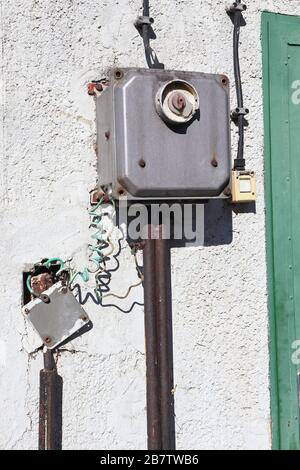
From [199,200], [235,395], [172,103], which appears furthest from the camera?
[235,395]

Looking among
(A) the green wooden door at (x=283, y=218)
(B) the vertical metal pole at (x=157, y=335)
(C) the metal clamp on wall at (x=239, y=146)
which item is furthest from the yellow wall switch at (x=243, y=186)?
(B) the vertical metal pole at (x=157, y=335)

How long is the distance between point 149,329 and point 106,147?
716mm

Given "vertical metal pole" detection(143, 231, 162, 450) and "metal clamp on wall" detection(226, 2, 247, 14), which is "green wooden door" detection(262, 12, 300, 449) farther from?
"vertical metal pole" detection(143, 231, 162, 450)

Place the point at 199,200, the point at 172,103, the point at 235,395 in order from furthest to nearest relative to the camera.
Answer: the point at 235,395, the point at 199,200, the point at 172,103

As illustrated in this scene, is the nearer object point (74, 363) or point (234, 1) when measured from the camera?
point (74, 363)

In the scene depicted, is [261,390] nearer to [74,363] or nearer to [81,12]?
[74,363]

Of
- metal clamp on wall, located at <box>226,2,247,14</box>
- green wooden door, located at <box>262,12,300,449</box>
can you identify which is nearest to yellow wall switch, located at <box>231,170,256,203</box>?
green wooden door, located at <box>262,12,300,449</box>

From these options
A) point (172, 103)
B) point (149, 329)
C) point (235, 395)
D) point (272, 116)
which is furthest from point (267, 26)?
point (235, 395)

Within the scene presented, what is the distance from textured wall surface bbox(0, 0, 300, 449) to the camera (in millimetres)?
2584

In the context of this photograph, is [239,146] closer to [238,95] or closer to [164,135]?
[238,95]

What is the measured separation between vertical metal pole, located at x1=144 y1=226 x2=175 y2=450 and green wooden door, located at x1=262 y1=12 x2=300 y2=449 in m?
0.50

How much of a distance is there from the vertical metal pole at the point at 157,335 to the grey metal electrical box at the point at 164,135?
0.92ft

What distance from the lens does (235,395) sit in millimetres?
2840

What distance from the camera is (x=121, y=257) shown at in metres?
2.72
